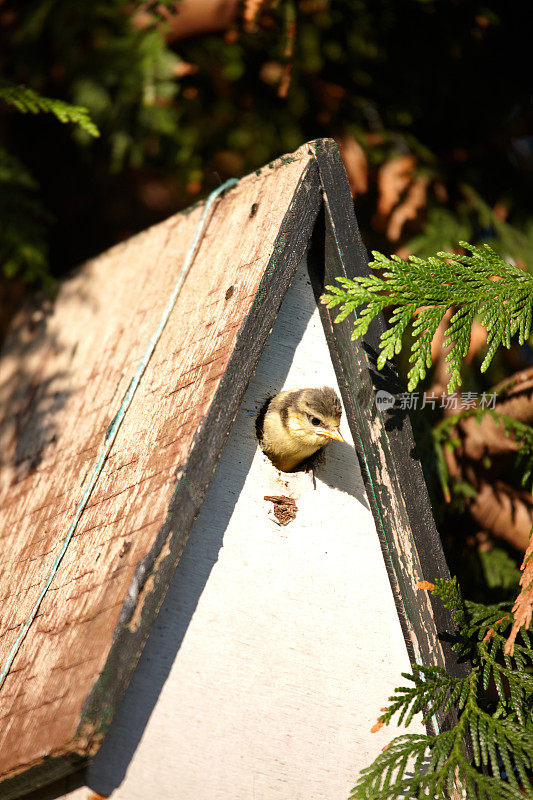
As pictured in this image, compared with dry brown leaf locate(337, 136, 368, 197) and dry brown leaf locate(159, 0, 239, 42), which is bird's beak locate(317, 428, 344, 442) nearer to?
dry brown leaf locate(337, 136, 368, 197)

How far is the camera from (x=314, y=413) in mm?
1740

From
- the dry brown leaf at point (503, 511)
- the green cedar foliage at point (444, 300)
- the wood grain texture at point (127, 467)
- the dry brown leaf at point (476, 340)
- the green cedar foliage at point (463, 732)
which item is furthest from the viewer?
the dry brown leaf at point (476, 340)

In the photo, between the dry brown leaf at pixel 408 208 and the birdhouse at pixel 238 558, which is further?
the dry brown leaf at pixel 408 208

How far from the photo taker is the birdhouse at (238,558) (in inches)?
61.2

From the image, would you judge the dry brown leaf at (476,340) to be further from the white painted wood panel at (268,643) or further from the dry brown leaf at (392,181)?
the white painted wood panel at (268,643)

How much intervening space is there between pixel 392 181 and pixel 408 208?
0.56 ft

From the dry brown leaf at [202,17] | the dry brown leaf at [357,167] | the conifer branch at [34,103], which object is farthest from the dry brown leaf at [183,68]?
the conifer branch at [34,103]

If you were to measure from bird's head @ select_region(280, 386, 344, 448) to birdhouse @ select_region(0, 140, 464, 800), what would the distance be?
75mm

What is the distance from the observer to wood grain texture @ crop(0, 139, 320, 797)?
146 cm

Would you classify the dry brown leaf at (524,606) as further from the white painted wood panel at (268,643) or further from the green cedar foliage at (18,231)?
the green cedar foliage at (18,231)

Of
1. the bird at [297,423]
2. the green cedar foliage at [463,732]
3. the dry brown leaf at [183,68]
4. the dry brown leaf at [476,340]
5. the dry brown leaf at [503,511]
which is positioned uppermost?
the dry brown leaf at [183,68]

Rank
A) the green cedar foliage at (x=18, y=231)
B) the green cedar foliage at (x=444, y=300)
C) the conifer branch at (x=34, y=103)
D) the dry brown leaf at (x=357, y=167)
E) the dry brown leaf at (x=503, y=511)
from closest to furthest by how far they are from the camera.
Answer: the green cedar foliage at (x=444, y=300) → the conifer branch at (x=34, y=103) → the dry brown leaf at (x=503, y=511) → the green cedar foliage at (x=18, y=231) → the dry brown leaf at (x=357, y=167)

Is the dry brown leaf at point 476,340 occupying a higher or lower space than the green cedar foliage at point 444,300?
higher

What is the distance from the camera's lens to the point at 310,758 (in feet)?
5.69
